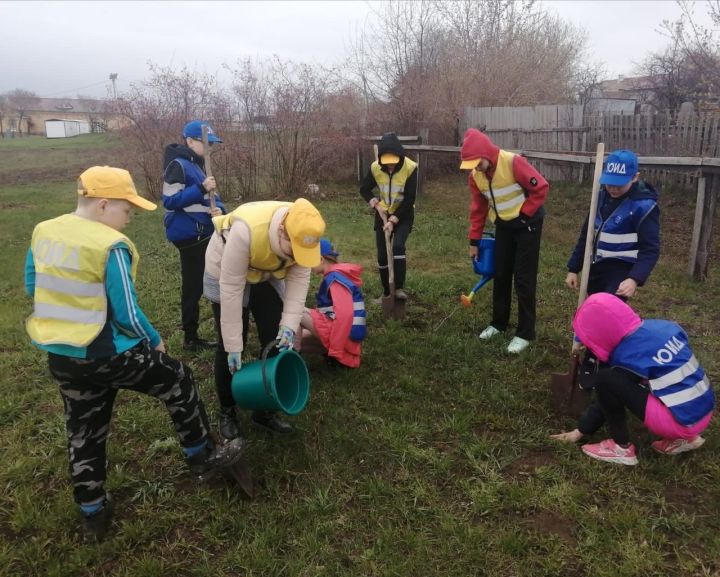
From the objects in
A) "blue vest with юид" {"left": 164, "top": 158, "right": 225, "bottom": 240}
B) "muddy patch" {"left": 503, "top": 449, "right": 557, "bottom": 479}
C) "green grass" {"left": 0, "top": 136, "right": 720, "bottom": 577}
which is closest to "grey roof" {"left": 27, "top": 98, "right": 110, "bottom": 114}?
"blue vest with юид" {"left": 164, "top": 158, "right": 225, "bottom": 240}

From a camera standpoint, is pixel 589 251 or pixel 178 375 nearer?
pixel 178 375

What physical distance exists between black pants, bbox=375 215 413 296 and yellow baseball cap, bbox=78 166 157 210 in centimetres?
353

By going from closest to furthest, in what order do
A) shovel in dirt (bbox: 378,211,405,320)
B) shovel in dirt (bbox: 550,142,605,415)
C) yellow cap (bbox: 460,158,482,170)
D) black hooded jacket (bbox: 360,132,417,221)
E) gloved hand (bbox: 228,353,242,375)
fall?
gloved hand (bbox: 228,353,242,375), shovel in dirt (bbox: 550,142,605,415), yellow cap (bbox: 460,158,482,170), shovel in dirt (bbox: 378,211,405,320), black hooded jacket (bbox: 360,132,417,221)

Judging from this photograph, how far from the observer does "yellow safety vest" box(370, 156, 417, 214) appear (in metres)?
5.41

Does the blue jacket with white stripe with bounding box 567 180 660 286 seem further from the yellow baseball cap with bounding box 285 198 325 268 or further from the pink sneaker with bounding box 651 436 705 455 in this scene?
the yellow baseball cap with bounding box 285 198 325 268

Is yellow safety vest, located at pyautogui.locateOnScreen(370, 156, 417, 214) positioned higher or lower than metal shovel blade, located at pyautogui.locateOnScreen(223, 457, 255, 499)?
higher

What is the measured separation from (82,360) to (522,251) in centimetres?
332

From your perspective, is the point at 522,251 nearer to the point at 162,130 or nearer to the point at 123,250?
the point at 123,250

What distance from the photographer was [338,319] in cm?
389

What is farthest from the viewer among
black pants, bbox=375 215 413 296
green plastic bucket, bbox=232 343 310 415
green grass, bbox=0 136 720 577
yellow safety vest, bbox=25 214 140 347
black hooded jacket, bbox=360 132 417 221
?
black pants, bbox=375 215 413 296

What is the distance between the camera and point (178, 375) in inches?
102

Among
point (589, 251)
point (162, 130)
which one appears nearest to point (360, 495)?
point (589, 251)

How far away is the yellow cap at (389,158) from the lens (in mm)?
5305

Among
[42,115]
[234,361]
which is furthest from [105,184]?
[42,115]
